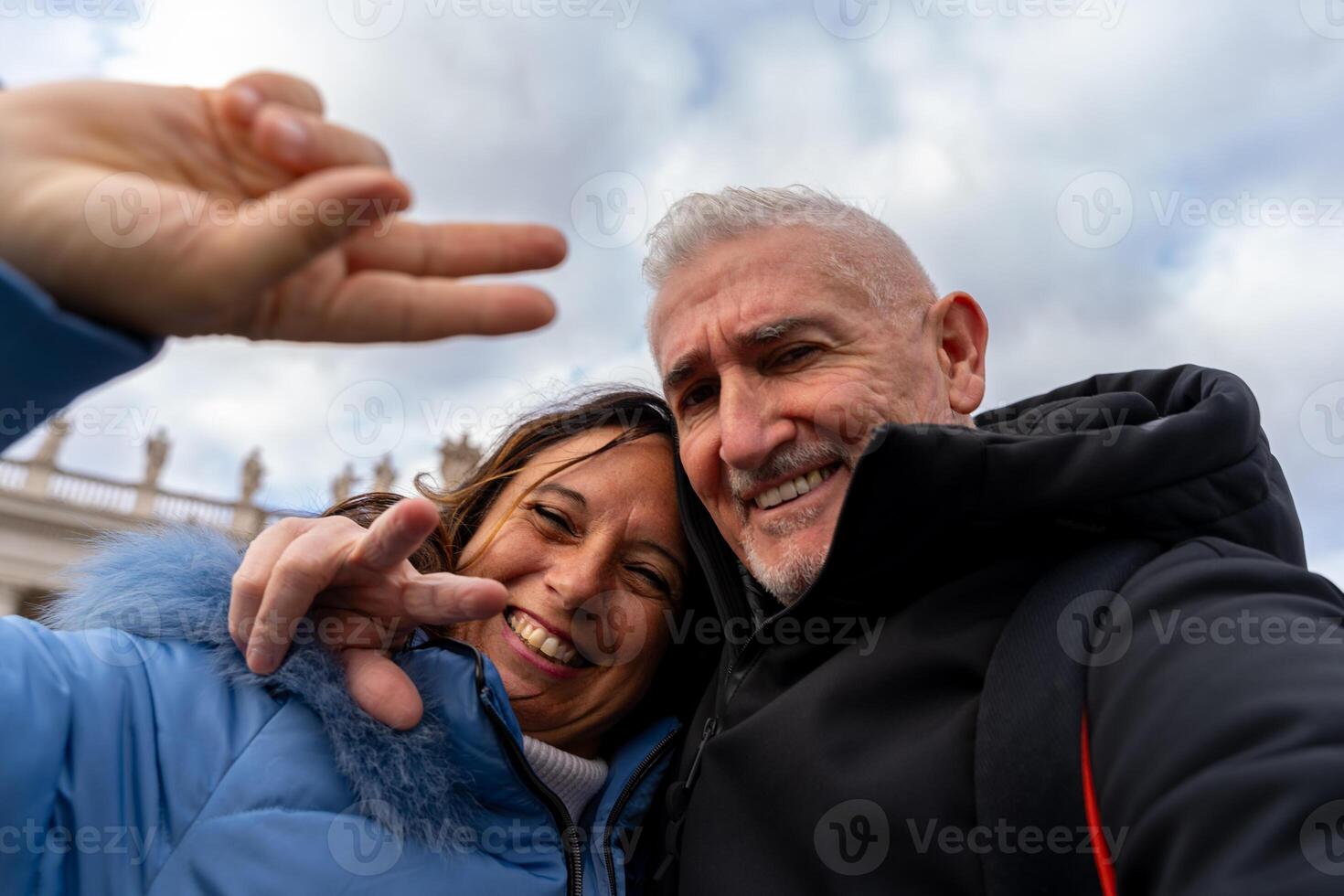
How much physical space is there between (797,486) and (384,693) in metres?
1.12

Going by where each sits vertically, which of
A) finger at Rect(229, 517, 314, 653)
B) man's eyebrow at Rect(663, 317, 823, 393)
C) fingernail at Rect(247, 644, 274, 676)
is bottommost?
fingernail at Rect(247, 644, 274, 676)

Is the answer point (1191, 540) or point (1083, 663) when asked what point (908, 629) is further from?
point (1191, 540)

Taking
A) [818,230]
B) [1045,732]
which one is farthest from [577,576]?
[1045,732]

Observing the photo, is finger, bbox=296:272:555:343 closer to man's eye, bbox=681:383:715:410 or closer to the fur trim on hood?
the fur trim on hood

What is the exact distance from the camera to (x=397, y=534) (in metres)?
1.39

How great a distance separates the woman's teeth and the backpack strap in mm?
774

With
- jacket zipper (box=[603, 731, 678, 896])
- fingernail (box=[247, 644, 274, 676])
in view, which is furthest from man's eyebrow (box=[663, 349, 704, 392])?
fingernail (box=[247, 644, 274, 676])

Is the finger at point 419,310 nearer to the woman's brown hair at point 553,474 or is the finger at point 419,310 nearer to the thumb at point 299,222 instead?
the thumb at point 299,222

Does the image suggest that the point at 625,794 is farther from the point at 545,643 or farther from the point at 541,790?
the point at 545,643

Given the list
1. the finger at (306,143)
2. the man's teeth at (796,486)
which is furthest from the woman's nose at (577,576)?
the finger at (306,143)

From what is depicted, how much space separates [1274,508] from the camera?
5.30 ft

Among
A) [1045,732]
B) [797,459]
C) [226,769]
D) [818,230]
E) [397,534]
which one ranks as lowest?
[226,769]

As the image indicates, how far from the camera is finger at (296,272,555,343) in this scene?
102 cm

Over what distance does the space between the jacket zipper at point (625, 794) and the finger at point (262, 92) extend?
1656mm
